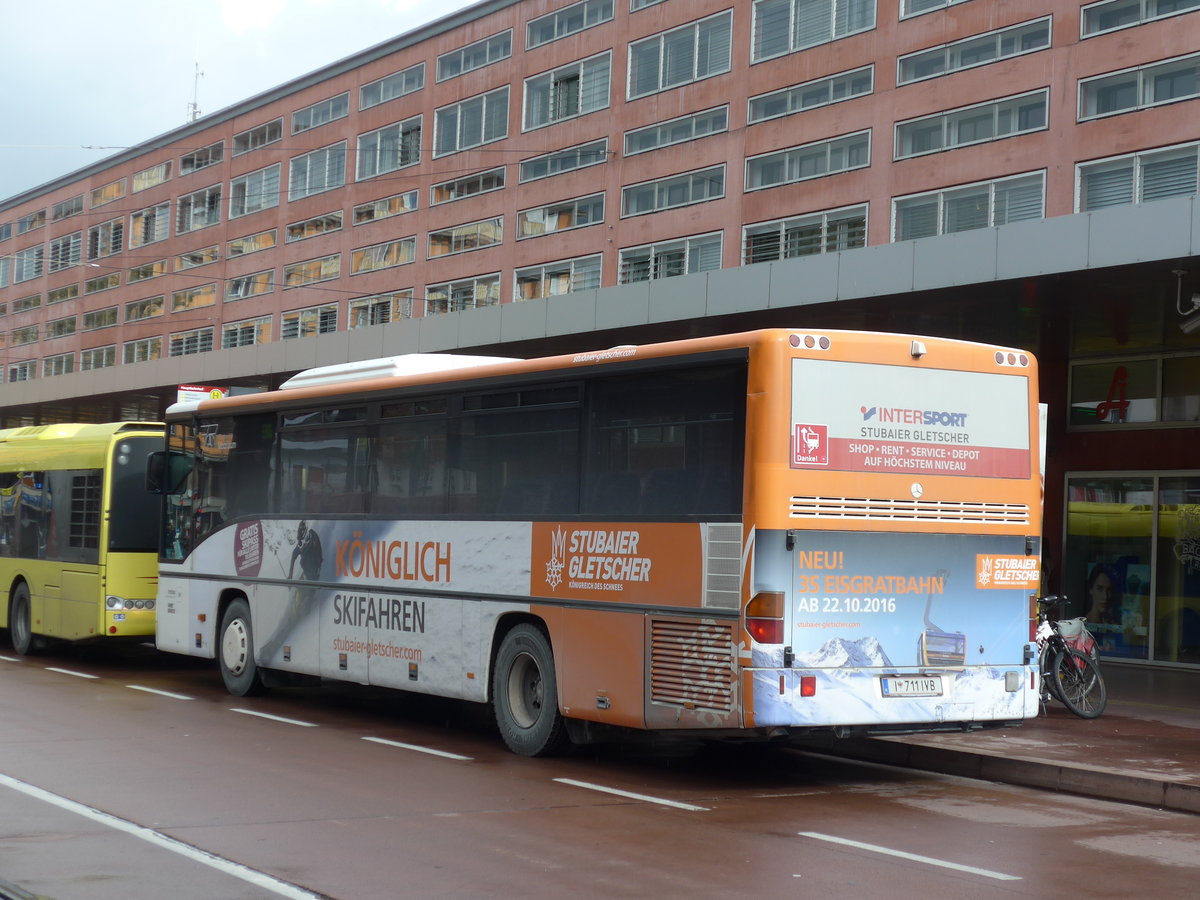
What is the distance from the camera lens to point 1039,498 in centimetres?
1120

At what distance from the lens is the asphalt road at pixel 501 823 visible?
23.3 ft

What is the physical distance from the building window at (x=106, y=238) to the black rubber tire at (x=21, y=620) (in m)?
43.4

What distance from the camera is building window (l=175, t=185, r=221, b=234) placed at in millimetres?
55375

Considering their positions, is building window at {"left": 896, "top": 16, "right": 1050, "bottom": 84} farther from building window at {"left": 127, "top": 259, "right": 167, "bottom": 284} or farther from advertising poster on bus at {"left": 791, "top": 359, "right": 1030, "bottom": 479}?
building window at {"left": 127, "top": 259, "right": 167, "bottom": 284}

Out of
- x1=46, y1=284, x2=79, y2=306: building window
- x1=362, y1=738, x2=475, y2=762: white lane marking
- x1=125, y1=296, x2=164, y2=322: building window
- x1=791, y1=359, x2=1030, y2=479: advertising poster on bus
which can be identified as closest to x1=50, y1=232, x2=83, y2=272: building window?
x1=46, y1=284, x2=79, y2=306: building window

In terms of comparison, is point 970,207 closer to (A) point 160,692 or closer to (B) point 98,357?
(A) point 160,692

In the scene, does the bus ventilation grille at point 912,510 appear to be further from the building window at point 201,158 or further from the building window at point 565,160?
the building window at point 201,158

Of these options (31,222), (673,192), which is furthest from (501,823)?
(31,222)

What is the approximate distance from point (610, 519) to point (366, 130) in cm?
3873

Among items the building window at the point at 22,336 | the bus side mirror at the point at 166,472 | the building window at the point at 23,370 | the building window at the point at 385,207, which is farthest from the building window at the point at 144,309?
the bus side mirror at the point at 166,472

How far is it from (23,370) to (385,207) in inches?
1267

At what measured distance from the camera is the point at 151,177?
5956 cm

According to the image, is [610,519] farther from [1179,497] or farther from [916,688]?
[1179,497]

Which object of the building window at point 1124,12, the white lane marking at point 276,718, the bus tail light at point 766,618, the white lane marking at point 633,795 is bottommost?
the white lane marking at point 276,718
